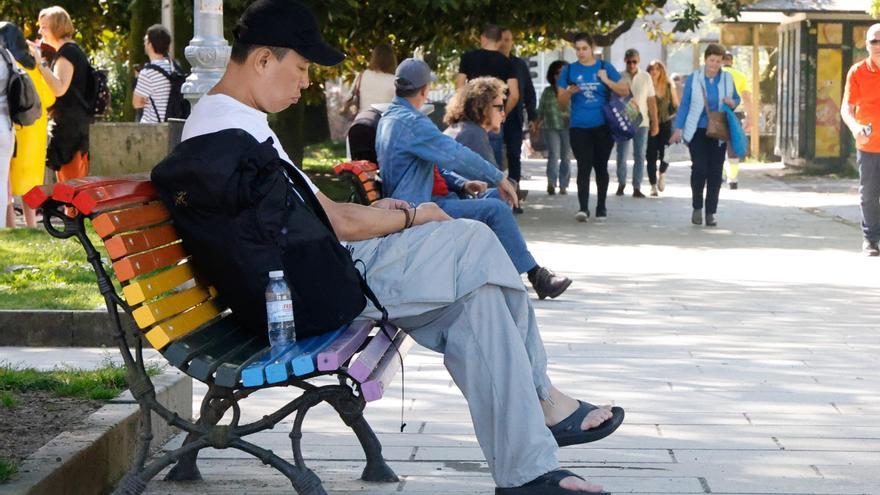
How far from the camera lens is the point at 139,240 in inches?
175

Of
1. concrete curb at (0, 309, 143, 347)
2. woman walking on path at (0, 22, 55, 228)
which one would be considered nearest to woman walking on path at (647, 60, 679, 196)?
woman walking on path at (0, 22, 55, 228)

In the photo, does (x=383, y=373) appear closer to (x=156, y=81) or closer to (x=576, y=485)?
(x=576, y=485)

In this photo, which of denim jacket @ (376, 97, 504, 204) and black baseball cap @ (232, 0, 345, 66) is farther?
denim jacket @ (376, 97, 504, 204)

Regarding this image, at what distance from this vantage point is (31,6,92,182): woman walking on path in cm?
1370

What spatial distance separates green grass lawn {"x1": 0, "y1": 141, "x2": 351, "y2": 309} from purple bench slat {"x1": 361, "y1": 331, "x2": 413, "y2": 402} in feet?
10.2

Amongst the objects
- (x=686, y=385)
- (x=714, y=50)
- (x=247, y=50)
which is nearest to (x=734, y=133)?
(x=714, y=50)

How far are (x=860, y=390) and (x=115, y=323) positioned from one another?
11.4 feet

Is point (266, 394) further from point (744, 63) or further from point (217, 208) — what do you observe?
point (744, 63)

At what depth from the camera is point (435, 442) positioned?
5.64m

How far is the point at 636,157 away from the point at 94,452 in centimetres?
1582

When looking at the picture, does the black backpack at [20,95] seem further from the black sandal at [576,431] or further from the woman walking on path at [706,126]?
the black sandal at [576,431]

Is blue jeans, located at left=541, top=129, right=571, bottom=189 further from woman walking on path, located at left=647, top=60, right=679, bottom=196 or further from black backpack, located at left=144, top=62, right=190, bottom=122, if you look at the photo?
black backpack, located at left=144, top=62, right=190, bottom=122

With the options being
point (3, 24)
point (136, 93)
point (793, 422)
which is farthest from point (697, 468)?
point (136, 93)

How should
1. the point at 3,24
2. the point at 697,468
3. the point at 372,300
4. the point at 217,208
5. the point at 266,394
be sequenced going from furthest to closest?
the point at 3,24 → the point at 266,394 → the point at 697,468 → the point at 372,300 → the point at 217,208
